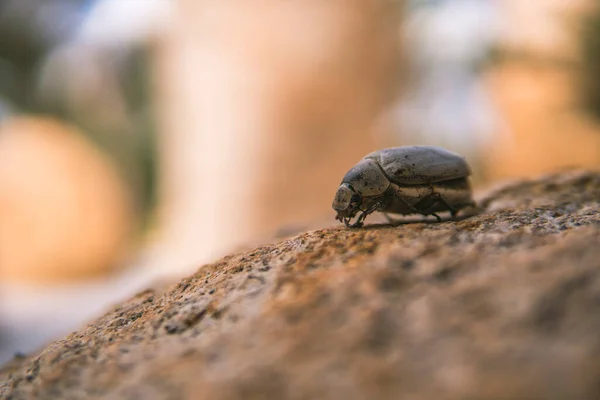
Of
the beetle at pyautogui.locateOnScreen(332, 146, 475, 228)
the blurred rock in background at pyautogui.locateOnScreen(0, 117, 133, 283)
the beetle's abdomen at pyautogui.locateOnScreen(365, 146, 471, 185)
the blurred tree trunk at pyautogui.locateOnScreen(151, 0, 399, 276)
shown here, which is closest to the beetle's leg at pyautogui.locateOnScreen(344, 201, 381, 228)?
the beetle at pyautogui.locateOnScreen(332, 146, 475, 228)

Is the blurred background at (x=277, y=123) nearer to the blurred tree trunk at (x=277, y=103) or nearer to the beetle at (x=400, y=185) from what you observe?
the blurred tree trunk at (x=277, y=103)

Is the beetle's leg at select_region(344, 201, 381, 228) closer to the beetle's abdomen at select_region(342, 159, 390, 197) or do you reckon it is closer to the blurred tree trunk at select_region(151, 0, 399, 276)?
the beetle's abdomen at select_region(342, 159, 390, 197)

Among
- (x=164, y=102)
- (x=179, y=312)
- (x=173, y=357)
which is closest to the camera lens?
(x=173, y=357)

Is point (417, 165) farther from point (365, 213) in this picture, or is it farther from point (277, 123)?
point (277, 123)

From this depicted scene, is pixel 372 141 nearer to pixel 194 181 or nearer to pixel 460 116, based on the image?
pixel 460 116

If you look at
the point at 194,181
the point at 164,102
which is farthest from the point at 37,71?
the point at 194,181

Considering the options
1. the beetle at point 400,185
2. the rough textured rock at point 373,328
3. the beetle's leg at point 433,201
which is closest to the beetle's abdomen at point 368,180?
the beetle at point 400,185
